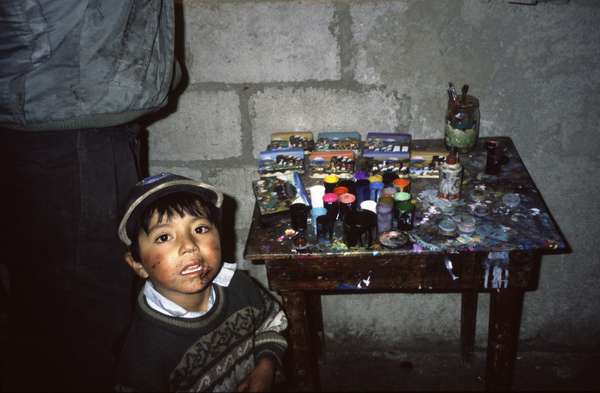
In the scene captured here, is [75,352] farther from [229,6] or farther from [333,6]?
[333,6]

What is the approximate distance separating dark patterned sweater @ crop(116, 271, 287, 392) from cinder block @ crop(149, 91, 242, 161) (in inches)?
32.2

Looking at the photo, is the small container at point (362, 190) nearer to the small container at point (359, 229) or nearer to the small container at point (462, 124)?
the small container at point (359, 229)

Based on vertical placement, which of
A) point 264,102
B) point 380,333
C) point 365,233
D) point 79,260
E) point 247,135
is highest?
point 264,102

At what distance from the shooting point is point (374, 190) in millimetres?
1803

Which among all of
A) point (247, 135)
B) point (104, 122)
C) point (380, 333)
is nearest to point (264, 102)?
point (247, 135)

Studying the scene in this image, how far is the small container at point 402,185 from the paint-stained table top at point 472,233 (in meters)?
0.06

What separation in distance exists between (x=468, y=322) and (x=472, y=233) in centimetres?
121

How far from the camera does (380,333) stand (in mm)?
2840

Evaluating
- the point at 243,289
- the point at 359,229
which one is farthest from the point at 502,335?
the point at 243,289

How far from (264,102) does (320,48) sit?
38 centimetres

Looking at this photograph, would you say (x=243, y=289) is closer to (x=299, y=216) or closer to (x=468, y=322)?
(x=299, y=216)

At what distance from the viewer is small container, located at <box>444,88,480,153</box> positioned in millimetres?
2016

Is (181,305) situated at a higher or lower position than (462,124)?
lower

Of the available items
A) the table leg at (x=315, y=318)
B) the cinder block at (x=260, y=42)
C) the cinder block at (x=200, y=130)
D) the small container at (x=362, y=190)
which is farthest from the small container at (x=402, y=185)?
the table leg at (x=315, y=318)
